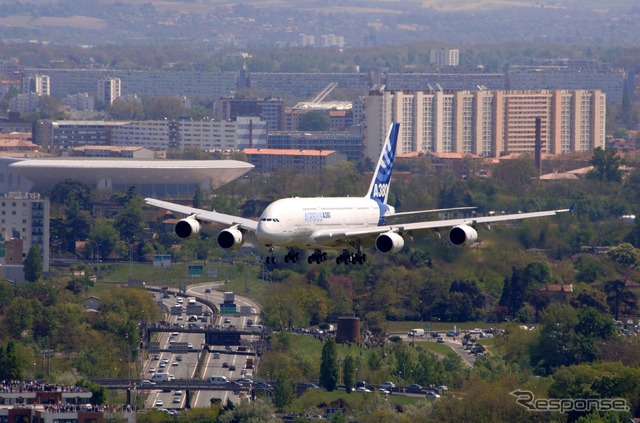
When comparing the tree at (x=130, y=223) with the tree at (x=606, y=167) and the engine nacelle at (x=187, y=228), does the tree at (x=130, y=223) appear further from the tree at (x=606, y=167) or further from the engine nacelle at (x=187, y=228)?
the engine nacelle at (x=187, y=228)

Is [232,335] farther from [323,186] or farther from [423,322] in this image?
[323,186]

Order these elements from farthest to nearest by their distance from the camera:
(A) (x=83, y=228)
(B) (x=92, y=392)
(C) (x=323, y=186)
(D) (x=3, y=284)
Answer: (C) (x=323, y=186) < (A) (x=83, y=228) < (D) (x=3, y=284) < (B) (x=92, y=392)

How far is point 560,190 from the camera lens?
586 feet

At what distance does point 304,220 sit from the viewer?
208 ft

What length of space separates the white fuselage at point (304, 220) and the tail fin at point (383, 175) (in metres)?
4.52

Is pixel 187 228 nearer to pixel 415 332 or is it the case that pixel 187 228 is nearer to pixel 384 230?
pixel 384 230

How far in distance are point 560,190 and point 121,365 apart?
73.1 metres

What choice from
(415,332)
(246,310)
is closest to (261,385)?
(415,332)

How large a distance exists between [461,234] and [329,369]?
41291 mm

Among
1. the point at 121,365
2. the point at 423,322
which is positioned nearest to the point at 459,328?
the point at 423,322

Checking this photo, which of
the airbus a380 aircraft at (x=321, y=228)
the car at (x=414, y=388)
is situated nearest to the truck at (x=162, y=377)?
the car at (x=414, y=388)

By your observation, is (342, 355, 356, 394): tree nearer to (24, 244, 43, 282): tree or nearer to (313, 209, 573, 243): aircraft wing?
(313, 209, 573, 243): aircraft wing

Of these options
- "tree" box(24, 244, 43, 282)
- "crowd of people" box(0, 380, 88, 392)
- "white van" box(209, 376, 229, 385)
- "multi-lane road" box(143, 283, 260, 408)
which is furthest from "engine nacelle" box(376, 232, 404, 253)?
"tree" box(24, 244, 43, 282)

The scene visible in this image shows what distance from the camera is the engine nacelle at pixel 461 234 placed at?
64875 mm
